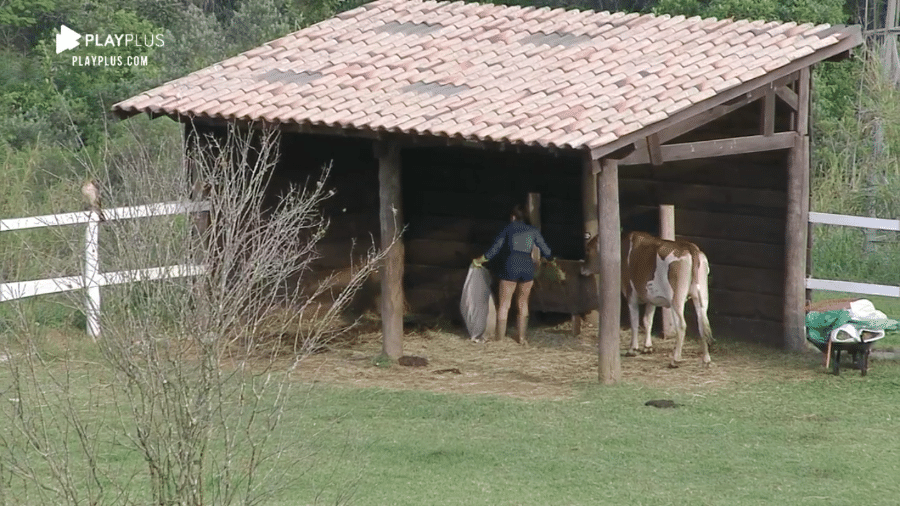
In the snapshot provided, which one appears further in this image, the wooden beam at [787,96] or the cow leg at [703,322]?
the wooden beam at [787,96]

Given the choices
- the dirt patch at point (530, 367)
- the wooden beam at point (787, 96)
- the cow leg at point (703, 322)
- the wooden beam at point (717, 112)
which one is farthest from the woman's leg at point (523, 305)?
the wooden beam at point (787, 96)

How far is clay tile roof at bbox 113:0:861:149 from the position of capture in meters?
13.2

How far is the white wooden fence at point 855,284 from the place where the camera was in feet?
48.4

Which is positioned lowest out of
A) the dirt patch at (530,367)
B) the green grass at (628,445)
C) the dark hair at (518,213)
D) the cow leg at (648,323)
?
the green grass at (628,445)

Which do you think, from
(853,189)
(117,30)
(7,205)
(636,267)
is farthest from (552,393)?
(117,30)

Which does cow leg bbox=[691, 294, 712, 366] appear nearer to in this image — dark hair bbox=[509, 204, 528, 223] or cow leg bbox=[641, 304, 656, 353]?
cow leg bbox=[641, 304, 656, 353]

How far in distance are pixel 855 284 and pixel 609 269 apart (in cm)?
323

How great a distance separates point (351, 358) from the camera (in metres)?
14.8

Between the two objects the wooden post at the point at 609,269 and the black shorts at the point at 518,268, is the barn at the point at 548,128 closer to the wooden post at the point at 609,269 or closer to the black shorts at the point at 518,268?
the wooden post at the point at 609,269

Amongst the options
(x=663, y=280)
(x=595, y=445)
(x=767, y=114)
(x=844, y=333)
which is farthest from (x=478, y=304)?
(x=595, y=445)

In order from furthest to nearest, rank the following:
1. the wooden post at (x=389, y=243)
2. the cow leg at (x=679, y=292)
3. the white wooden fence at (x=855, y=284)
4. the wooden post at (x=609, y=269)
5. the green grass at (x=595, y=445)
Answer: the white wooden fence at (x=855, y=284)
the wooden post at (x=389, y=243)
the cow leg at (x=679, y=292)
the wooden post at (x=609, y=269)
the green grass at (x=595, y=445)

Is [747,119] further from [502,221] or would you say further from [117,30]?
[117,30]

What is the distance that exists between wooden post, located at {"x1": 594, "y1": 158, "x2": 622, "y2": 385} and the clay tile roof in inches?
20.0

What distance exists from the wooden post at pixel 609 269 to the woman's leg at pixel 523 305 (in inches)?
92.4
